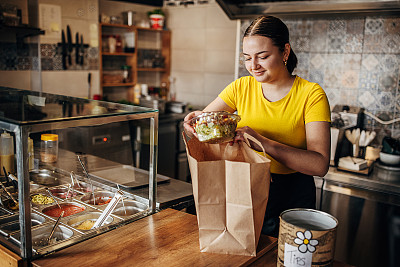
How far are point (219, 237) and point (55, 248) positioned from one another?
21.0 inches

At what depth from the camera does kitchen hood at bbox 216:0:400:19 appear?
278 cm

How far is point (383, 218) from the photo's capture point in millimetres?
2572

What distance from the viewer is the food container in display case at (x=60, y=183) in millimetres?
1191

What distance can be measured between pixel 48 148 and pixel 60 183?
21cm

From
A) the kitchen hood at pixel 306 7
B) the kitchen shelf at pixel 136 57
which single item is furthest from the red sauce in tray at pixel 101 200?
the kitchen shelf at pixel 136 57

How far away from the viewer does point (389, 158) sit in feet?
9.26

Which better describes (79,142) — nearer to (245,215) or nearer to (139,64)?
(139,64)

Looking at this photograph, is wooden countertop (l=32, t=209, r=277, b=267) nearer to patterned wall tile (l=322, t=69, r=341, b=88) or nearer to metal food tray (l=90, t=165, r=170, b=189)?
metal food tray (l=90, t=165, r=170, b=189)

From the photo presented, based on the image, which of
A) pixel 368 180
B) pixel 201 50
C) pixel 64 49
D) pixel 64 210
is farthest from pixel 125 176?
pixel 201 50

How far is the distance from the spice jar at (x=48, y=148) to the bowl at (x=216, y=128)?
2.68 ft

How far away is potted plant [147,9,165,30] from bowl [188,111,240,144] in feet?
13.4

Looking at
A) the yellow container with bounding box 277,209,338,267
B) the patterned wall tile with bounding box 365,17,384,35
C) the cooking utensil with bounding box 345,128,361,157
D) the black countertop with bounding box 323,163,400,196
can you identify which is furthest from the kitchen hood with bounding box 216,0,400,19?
the yellow container with bounding box 277,209,338,267

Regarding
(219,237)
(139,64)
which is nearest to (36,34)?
(139,64)

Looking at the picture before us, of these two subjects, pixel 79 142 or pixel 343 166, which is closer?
pixel 343 166
